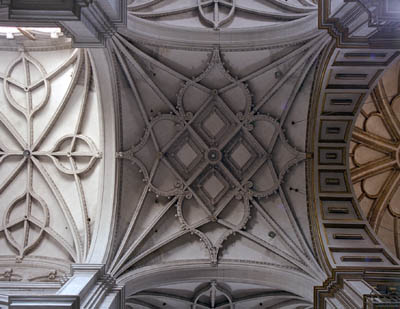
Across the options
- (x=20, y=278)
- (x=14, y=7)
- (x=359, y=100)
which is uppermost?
(x=359, y=100)

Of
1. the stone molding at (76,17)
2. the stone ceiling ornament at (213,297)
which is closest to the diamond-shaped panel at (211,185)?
the stone ceiling ornament at (213,297)

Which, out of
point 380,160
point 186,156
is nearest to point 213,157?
point 186,156

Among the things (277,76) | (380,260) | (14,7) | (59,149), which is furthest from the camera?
(59,149)

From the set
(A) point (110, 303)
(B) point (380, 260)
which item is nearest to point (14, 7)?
(A) point (110, 303)

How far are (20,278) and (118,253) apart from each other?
371 centimetres

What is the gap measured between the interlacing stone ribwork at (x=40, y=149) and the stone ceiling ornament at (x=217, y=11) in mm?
4479

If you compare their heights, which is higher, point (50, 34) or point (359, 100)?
point (50, 34)

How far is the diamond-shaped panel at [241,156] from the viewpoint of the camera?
13.6 metres

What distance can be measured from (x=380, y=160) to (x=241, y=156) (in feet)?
22.7

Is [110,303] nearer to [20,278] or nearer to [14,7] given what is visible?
[20,278]

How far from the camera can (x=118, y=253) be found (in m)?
11.7

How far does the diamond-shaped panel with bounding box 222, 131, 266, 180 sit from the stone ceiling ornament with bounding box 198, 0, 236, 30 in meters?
4.04

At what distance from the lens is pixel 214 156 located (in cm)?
1366

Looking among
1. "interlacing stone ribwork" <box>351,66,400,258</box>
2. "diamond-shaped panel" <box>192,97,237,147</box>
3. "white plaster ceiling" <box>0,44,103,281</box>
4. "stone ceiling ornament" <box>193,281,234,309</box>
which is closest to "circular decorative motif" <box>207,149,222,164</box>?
"diamond-shaped panel" <box>192,97,237,147</box>
